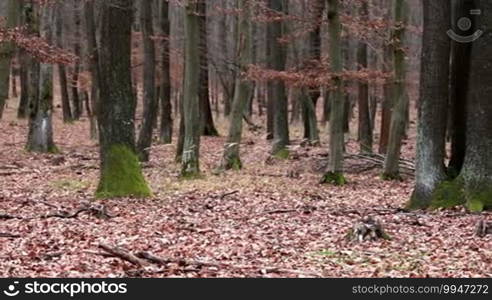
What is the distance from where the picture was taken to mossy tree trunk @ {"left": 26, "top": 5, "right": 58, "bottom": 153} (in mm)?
24328

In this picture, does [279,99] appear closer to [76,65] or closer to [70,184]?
[70,184]

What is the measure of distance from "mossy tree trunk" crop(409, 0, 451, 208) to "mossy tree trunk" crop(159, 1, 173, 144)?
13.2m

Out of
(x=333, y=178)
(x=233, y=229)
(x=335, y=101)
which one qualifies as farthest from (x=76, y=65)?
(x=233, y=229)

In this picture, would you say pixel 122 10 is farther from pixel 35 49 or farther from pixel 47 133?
pixel 47 133

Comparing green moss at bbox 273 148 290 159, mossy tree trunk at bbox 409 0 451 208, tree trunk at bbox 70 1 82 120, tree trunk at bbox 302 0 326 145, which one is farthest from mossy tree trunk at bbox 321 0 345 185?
tree trunk at bbox 70 1 82 120

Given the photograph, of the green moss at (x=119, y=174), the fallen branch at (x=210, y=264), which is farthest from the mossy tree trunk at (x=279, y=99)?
the fallen branch at (x=210, y=264)

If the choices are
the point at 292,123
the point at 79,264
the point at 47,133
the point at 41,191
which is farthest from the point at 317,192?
the point at 292,123

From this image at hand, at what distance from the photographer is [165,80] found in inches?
Answer: 1054

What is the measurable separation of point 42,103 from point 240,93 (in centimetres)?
780

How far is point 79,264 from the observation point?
872 cm

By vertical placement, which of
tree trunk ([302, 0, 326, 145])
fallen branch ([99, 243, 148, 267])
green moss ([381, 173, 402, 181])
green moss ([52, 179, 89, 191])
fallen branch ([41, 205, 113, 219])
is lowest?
green moss ([381, 173, 402, 181])

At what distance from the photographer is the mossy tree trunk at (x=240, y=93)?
20189 millimetres

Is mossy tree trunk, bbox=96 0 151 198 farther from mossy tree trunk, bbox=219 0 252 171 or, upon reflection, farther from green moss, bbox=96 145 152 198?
mossy tree trunk, bbox=219 0 252 171

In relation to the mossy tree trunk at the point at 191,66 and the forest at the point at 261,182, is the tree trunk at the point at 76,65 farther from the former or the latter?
the mossy tree trunk at the point at 191,66
